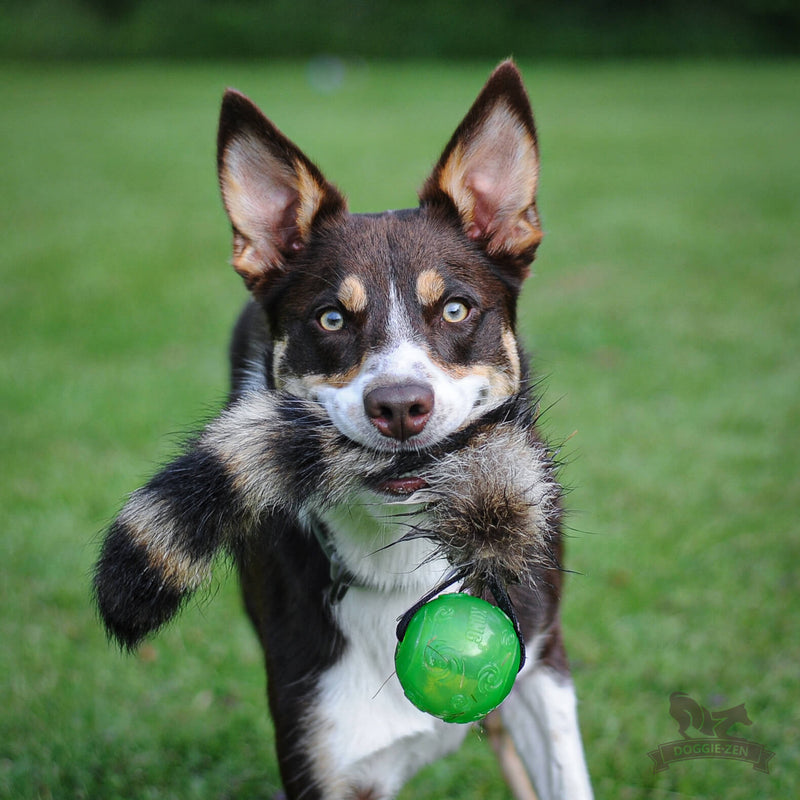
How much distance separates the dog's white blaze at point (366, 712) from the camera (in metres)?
2.55

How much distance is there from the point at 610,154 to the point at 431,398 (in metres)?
13.5

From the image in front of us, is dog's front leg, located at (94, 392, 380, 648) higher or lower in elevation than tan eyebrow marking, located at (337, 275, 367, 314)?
lower

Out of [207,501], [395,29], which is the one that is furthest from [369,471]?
[395,29]

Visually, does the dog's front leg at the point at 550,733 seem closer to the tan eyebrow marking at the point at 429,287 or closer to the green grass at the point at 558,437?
the green grass at the point at 558,437

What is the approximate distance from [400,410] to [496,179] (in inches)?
45.7

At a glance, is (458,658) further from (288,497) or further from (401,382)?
(401,382)

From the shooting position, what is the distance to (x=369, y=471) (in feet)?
7.26

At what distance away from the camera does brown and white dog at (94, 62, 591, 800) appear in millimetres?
2109

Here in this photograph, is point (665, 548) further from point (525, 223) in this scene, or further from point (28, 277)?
point (28, 277)

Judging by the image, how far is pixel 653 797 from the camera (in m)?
3.20

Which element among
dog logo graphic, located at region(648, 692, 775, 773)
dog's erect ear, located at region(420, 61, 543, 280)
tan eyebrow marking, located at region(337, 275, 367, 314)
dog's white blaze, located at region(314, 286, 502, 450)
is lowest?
dog logo graphic, located at region(648, 692, 775, 773)

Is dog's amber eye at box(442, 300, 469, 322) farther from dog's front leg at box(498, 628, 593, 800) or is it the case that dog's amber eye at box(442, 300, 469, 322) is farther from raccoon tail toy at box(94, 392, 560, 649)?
dog's front leg at box(498, 628, 593, 800)

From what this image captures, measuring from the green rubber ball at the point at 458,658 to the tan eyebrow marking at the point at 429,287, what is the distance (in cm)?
90

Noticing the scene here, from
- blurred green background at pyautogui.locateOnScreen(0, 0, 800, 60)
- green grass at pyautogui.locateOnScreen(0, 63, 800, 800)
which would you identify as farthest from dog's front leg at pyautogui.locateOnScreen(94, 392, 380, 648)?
blurred green background at pyautogui.locateOnScreen(0, 0, 800, 60)
